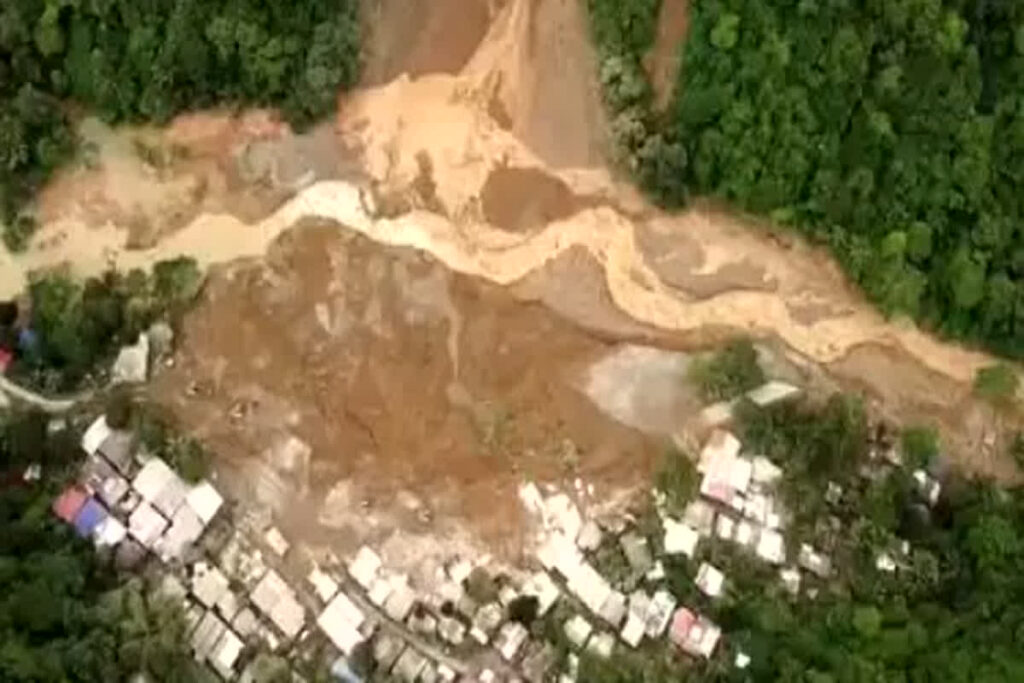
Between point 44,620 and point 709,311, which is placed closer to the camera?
point 44,620

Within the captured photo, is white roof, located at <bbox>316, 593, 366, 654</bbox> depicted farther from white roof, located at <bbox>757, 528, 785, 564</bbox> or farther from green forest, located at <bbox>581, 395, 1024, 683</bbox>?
white roof, located at <bbox>757, 528, 785, 564</bbox>

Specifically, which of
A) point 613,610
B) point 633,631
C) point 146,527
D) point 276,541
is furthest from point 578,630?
point 146,527

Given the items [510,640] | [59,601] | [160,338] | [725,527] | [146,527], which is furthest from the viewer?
[160,338]

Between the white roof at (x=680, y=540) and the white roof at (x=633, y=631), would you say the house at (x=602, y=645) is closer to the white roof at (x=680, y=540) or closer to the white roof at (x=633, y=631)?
the white roof at (x=633, y=631)

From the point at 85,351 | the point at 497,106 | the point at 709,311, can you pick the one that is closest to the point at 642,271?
the point at 709,311

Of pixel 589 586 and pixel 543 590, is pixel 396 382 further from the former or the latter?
pixel 589 586

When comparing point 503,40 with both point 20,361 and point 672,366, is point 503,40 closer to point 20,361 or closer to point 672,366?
point 672,366
